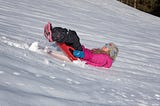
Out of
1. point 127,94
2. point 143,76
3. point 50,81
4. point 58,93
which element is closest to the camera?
point 58,93

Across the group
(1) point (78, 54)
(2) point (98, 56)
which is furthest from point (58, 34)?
(2) point (98, 56)

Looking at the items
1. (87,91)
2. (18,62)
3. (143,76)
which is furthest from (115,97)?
(143,76)

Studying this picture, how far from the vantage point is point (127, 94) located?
11.1 feet

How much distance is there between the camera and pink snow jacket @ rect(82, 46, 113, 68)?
4539 millimetres

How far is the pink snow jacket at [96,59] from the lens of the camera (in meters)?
4.54

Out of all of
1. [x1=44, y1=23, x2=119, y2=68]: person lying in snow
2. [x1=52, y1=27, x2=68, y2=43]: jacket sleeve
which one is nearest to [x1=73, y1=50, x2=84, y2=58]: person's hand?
[x1=44, y1=23, x2=119, y2=68]: person lying in snow

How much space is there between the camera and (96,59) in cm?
460

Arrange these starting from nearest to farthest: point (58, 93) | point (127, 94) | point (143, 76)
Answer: point (58, 93) < point (127, 94) < point (143, 76)

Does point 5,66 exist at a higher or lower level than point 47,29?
lower

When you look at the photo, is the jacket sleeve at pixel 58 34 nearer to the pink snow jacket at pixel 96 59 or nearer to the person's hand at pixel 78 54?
the person's hand at pixel 78 54

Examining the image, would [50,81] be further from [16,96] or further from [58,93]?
[16,96]

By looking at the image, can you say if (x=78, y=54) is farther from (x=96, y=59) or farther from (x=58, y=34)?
(x=58, y=34)

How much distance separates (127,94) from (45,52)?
4.09ft

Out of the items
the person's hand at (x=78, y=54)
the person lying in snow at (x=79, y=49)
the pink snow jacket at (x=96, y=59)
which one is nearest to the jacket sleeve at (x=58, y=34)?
the person lying in snow at (x=79, y=49)
